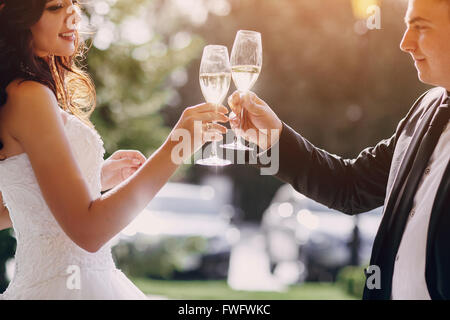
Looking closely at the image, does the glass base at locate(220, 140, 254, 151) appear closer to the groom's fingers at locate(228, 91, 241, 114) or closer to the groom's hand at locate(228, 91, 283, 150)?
the groom's hand at locate(228, 91, 283, 150)

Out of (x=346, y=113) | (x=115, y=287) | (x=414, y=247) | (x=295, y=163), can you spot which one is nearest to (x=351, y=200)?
(x=295, y=163)

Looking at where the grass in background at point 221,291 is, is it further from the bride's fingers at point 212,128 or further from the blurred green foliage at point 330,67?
the bride's fingers at point 212,128

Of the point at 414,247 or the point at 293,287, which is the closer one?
the point at 414,247

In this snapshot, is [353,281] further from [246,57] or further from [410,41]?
[410,41]

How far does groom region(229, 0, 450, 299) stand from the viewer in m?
2.09

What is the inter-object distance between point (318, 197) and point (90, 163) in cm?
112

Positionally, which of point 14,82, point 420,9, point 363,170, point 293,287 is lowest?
point 293,287

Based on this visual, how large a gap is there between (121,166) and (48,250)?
0.54 meters

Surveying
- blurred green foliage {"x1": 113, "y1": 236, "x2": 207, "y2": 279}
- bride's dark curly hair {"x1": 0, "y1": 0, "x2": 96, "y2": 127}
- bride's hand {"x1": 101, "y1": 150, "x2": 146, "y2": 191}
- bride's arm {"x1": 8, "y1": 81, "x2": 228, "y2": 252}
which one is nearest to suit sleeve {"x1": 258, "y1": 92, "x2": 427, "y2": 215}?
bride's hand {"x1": 101, "y1": 150, "x2": 146, "y2": 191}

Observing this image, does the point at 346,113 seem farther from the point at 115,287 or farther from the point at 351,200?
the point at 115,287

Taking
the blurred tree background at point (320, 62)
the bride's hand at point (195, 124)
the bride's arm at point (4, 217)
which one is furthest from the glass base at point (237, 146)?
the blurred tree background at point (320, 62)

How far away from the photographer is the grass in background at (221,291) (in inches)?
A: 327

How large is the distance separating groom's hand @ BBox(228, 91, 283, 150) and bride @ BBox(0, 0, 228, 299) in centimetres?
41

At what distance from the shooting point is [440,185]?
2129 millimetres
